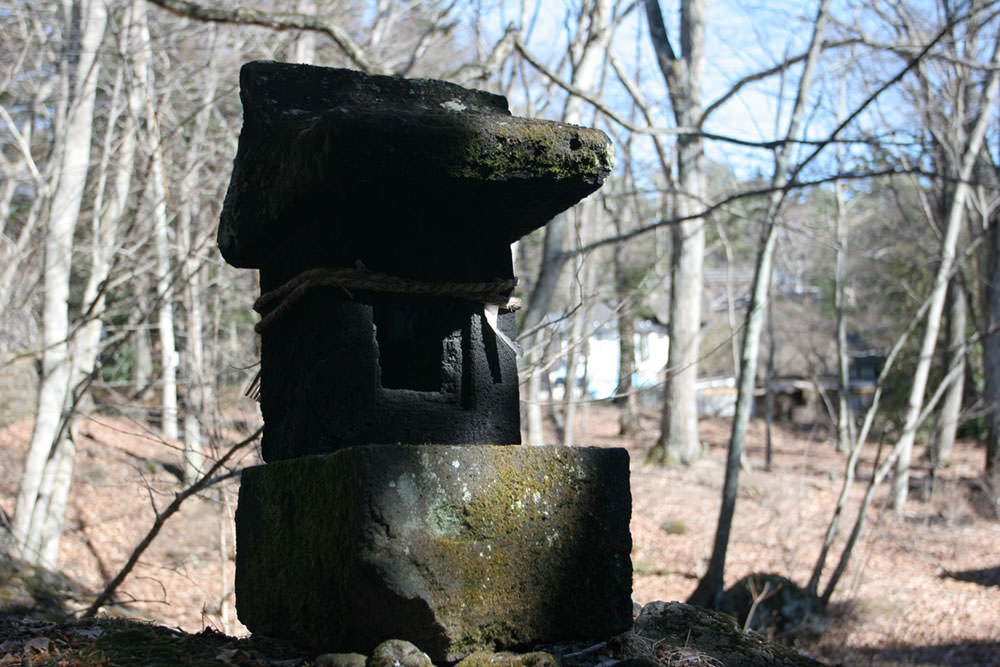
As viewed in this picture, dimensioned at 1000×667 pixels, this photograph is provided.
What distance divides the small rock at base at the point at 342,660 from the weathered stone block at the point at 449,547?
4 cm

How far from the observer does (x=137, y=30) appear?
8000 mm

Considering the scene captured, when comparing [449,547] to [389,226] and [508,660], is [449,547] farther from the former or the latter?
[389,226]

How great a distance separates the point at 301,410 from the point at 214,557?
25.5 ft

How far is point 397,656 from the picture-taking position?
2012 mm

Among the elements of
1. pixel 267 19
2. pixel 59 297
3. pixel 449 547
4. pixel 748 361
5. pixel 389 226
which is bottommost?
pixel 449 547

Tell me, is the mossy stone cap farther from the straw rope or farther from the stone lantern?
the straw rope

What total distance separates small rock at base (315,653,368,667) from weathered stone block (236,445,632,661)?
4cm

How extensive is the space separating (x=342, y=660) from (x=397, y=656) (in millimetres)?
146

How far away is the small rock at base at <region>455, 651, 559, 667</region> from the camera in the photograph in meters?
2.13

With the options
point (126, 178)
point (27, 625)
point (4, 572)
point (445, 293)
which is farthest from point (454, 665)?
point (126, 178)

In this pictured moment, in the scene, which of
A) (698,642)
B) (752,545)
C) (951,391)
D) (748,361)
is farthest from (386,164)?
(951,391)

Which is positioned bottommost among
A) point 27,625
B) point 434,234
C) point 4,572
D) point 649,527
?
point 649,527

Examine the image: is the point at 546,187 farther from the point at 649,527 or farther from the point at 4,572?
the point at 649,527

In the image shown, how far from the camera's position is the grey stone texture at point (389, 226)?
2.25 metres
